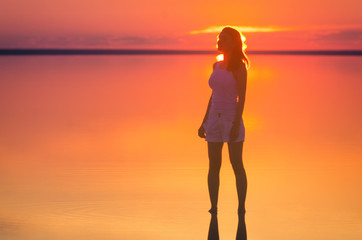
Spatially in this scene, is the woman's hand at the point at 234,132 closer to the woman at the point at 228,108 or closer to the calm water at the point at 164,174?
the woman at the point at 228,108

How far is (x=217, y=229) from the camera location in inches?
170

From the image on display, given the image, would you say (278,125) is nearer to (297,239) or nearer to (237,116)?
(237,116)

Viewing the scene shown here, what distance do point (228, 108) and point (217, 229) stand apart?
91 centimetres

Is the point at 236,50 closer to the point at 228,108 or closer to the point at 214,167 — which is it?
the point at 228,108

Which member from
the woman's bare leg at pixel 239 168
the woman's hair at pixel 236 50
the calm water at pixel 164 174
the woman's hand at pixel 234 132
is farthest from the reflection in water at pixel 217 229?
the woman's hair at pixel 236 50

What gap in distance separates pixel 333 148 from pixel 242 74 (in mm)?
3126

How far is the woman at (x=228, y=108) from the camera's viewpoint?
4.71 metres

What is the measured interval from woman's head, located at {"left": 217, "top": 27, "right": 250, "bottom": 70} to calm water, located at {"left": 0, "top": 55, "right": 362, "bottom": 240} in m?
1.04

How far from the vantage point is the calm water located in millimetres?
4379

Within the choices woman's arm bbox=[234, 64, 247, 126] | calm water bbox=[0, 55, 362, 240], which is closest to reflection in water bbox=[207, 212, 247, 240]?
calm water bbox=[0, 55, 362, 240]

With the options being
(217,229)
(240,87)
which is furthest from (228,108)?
(217,229)

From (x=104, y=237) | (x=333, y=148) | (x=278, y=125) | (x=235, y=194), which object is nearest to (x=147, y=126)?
(x=278, y=125)

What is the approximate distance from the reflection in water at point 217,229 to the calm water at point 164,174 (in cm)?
4

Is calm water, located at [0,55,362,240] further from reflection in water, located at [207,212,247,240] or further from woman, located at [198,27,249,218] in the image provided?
woman, located at [198,27,249,218]
